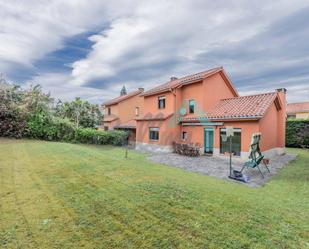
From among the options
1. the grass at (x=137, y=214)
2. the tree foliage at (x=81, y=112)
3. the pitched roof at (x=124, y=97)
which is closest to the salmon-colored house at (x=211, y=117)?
the grass at (x=137, y=214)

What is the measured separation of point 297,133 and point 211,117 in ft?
44.3

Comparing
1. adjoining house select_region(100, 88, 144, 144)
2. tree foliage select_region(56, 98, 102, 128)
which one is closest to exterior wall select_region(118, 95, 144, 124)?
adjoining house select_region(100, 88, 144, 144)

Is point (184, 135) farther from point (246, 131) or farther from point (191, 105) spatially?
point (246, 131)

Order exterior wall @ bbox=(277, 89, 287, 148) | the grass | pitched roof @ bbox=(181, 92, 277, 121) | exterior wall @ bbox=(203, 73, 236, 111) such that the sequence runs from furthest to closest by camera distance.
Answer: exterior wall @ bbox=(203, 73, 236, 111) → exterior wall @ bbox=(277, 89, 287, 148) → pitched roof @ bbox=(181, 92, 277, 121) → the grass

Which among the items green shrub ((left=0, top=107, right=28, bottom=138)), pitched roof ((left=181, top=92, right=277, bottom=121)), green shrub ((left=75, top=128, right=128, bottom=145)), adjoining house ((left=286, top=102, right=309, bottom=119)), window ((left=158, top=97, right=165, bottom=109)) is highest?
adjoining house ((left=286, top=102, right=309, bottom=119))

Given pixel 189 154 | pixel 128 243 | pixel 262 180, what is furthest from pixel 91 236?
pixel 189 154

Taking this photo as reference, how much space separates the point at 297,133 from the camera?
76.1 feet

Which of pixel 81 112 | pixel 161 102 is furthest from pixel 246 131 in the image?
pixel 81 112

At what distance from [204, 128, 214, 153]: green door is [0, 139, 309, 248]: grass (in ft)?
30.2

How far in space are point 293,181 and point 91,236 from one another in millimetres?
10030

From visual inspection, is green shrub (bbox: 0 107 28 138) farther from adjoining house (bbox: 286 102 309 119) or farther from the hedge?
adjoining house (bbox: 286 102 309 119)

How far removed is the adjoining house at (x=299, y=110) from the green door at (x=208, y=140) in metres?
33.5

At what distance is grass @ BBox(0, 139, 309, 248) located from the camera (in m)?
4.12

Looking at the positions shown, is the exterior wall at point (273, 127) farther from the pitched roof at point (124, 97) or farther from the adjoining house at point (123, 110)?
the pitched roof at point (124, 97)
